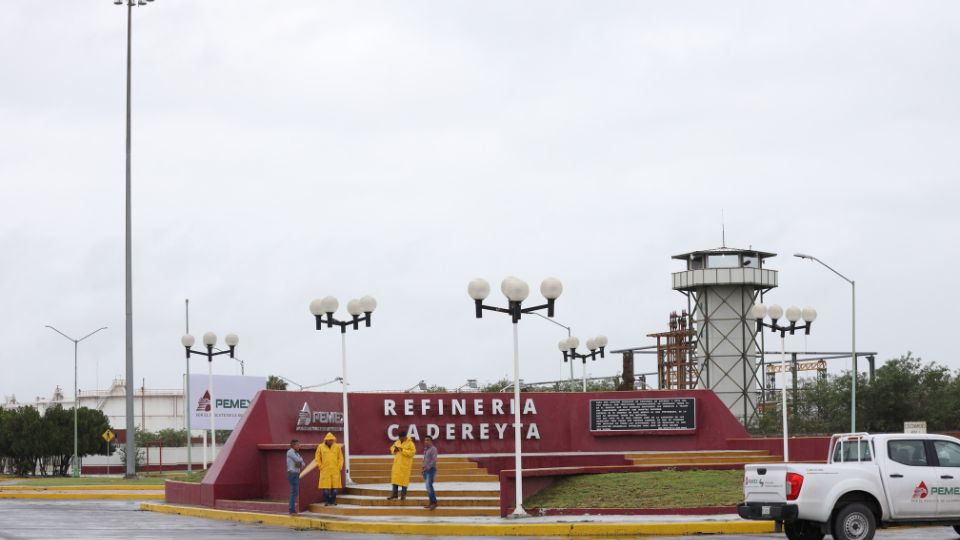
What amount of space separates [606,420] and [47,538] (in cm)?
2009

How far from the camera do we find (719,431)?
37625 mm

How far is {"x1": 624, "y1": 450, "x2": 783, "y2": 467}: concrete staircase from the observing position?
112 feet

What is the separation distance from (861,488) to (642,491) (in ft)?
24.4

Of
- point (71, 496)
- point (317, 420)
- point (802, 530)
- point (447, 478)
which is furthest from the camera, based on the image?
point (71, 496)

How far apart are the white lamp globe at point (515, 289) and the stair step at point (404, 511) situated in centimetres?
429

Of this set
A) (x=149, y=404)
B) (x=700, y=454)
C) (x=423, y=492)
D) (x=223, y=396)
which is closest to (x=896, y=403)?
(x=700, y=454)

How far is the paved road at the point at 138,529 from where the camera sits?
21.6 meters

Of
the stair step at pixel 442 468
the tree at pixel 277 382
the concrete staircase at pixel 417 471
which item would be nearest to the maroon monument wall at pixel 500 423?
the stair step at pixel 442 468

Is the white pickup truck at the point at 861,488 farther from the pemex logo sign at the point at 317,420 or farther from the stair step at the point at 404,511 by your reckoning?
the pemex logo sign at the point at 317,420

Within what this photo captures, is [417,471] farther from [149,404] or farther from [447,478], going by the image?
[149,404]

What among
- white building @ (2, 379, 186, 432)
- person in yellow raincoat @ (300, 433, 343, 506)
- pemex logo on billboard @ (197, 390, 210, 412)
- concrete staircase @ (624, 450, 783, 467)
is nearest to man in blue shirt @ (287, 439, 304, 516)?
person in yellow raincoat @ (300, 433, 343, 506)

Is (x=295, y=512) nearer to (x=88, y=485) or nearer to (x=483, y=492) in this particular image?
(x=483, y=492)

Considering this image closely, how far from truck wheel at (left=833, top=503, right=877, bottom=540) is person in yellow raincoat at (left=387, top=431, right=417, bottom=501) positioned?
9.92 m

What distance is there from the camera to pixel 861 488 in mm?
19172
